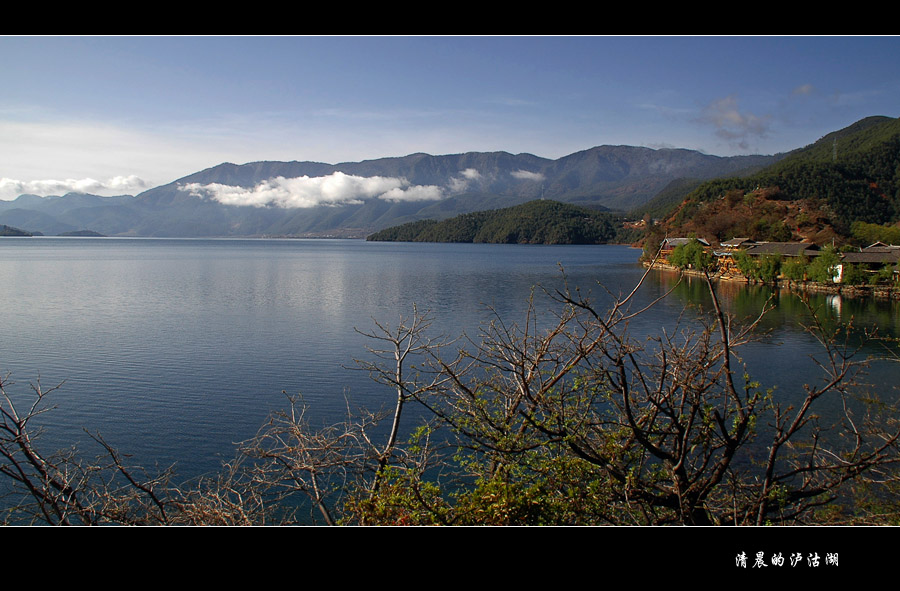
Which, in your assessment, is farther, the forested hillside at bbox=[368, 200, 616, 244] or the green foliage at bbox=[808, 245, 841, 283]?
the forested hillside at bbox=[368, 200, 616, 244]

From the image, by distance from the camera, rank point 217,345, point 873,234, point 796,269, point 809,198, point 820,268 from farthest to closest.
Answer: point 809,198 < point 873,234 < point 796,269 < point 820,268 < point 217,345

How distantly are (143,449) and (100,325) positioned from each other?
11691mm

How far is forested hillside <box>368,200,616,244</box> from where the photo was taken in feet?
394

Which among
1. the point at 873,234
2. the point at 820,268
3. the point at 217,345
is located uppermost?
the point at 873,234

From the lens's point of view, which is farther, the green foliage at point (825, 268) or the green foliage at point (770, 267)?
the green foliage at point (770, 267)

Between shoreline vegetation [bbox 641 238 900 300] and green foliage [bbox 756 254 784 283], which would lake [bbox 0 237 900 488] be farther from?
green foliage [bbox 756 254 784 283]

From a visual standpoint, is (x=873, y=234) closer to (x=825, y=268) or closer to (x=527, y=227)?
(x=825, y=268)

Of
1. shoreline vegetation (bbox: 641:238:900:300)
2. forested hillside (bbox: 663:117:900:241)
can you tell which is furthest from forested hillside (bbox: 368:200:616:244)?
shoreline vegetation (bbox: 641:238:900:300)

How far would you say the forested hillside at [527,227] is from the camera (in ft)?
394

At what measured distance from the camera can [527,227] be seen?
123438 mm

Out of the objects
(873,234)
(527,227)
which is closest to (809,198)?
(873,234)

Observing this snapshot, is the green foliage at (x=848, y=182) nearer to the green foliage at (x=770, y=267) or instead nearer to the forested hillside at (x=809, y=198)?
the forested hillside at (x=809, y=198)

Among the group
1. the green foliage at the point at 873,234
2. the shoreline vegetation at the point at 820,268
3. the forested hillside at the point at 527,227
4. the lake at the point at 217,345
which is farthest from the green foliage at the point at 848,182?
the forested hillside at the point at 527,227
